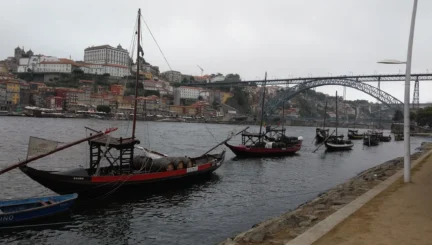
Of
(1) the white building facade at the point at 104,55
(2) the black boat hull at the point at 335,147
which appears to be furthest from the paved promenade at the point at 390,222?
(1) the white building facade at the point at 104,55

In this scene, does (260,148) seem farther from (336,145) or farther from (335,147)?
(336,145)

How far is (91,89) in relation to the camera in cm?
15850

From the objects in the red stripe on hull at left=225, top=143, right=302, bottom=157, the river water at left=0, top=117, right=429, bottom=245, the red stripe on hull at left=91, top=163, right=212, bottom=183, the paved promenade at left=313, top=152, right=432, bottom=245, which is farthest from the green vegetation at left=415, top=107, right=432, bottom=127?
the paved promenade at left=313, top=152, right=432, bottom=245

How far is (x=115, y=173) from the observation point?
58.0 feet

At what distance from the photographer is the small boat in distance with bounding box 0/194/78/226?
11969mm

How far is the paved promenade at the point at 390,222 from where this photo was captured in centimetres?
712

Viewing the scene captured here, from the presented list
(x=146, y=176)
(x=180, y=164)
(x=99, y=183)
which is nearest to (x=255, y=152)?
(x=180, y=164)

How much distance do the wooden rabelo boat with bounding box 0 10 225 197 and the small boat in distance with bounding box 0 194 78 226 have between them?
4.43 feet

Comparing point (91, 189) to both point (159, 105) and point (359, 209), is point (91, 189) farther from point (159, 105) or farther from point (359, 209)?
point (159, 105)

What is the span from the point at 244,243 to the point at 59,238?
22.3ft

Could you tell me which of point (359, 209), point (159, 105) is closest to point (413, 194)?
point (359, 209)

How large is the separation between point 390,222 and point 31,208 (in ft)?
37.0

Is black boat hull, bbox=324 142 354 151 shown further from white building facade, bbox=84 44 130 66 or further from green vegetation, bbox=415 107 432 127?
white building facade, bbox=84 44 130 66

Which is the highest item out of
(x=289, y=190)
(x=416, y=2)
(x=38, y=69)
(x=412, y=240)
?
(x=38, y=69)
